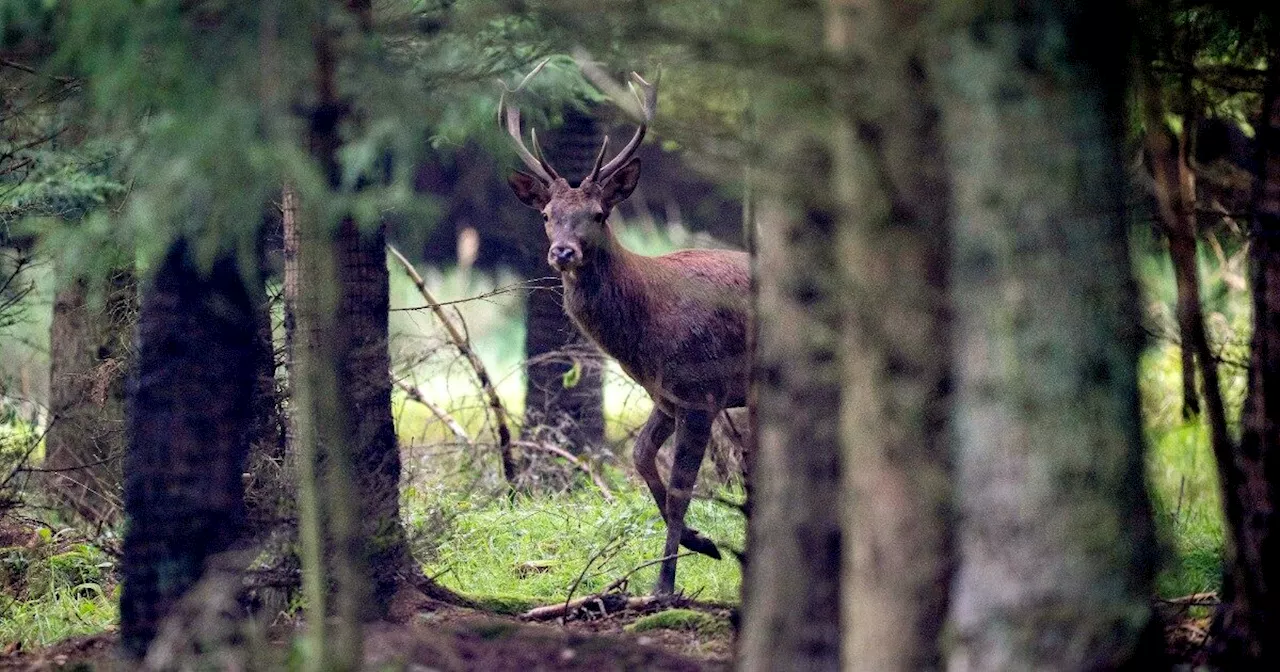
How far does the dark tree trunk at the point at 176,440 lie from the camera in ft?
16.9

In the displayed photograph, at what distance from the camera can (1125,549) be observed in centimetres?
393

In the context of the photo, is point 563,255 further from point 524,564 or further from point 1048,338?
point 1048,338

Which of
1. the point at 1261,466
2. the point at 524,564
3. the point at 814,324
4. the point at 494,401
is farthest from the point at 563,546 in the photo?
the point at 1261,466

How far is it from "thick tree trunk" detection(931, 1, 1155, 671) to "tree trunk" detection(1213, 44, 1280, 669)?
0.94 meters

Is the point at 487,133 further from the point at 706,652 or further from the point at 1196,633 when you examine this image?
the point at 1196,633

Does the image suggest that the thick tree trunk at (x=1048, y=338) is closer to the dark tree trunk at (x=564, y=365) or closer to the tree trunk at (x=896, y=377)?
the tree trunk at (x=896, y=377)

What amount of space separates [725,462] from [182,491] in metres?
5.41

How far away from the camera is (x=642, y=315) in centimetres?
859

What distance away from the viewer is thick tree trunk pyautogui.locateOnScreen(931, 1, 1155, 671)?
3854 millimetres

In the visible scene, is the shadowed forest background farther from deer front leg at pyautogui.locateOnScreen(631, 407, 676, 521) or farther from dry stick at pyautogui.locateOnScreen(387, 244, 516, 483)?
dry stick at pyautogui.locateOnScreen(387, 244, 516, 483)

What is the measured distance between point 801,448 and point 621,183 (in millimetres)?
4643

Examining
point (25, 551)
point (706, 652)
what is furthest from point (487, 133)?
point (706, 652)

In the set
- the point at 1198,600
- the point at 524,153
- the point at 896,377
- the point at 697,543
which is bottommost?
the point at 1198,600

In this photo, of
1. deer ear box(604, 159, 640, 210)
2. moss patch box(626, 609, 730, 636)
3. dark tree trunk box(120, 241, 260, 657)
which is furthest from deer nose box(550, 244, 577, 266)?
dark tree trunk box(120, 241, 260, 657)
